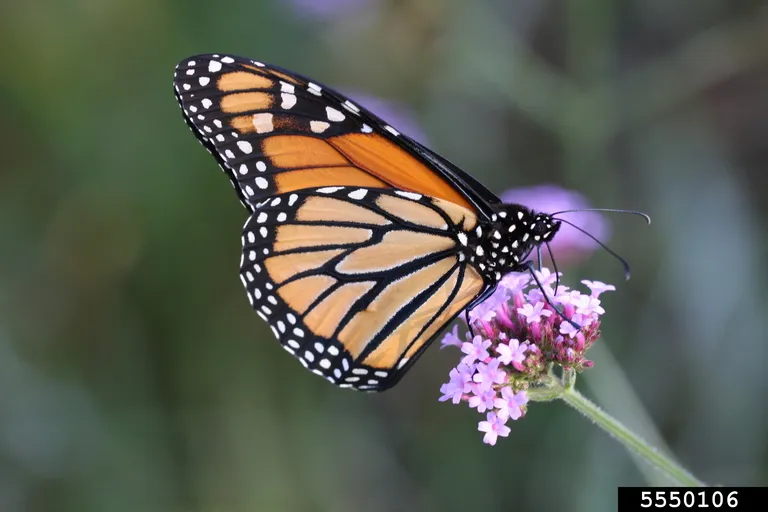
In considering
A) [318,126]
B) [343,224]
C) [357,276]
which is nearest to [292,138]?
[318,126]

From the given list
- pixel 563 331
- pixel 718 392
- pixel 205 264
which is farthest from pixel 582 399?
pixel 205 264

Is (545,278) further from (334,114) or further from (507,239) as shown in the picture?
(334,114)

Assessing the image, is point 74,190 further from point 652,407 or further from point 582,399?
point 652,407

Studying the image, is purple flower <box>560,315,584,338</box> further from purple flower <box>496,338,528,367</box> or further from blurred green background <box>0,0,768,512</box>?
blurred green background <box>0,0,768,512</box>

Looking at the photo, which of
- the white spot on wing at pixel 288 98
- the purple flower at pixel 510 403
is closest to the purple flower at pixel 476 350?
the purple flower at pixel 510 403

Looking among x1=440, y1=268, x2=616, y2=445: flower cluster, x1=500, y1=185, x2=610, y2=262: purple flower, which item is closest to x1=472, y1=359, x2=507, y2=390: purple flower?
x1=440, y1=268, x2=616, y2=445: flower cluster

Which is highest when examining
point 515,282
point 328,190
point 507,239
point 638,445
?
point 328,190
